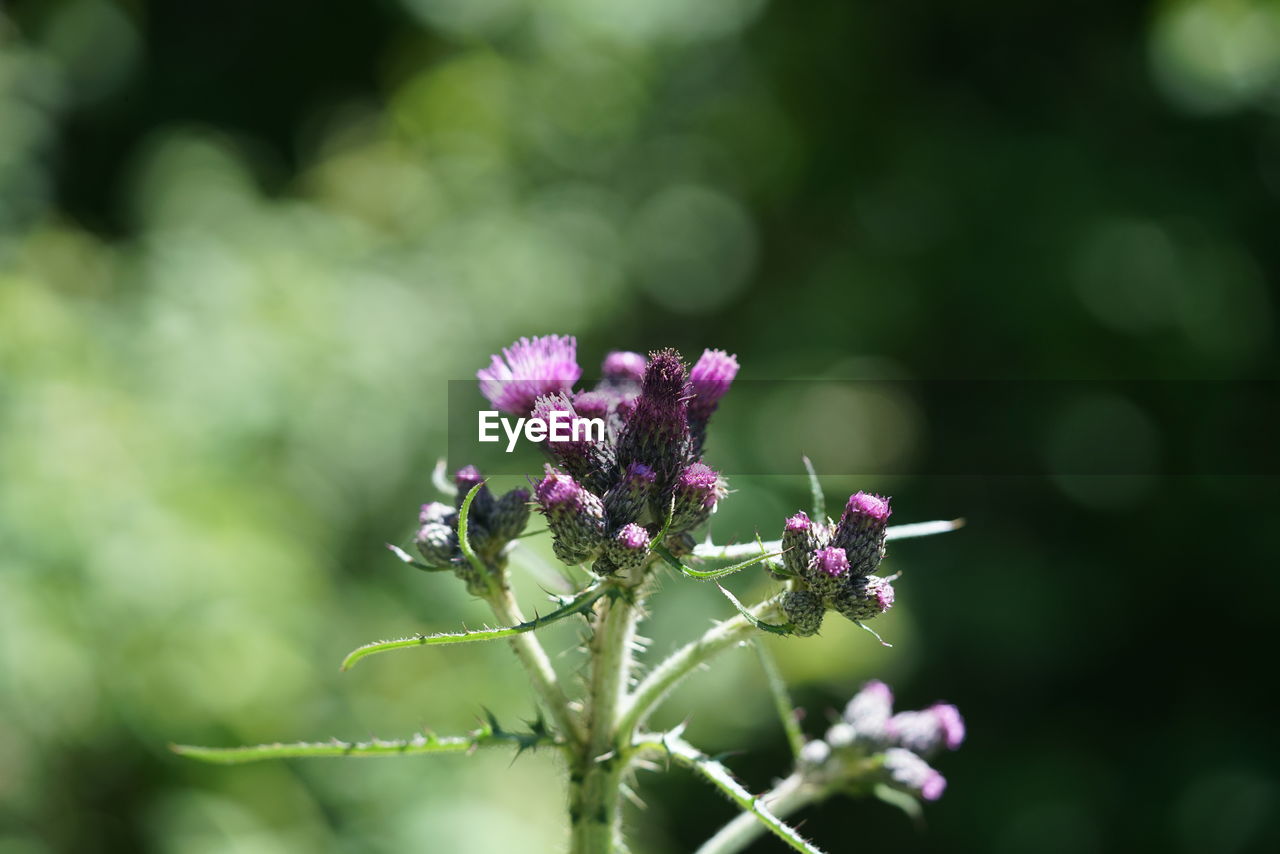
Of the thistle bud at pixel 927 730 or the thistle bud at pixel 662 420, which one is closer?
the thistle bud at pixel 662 420

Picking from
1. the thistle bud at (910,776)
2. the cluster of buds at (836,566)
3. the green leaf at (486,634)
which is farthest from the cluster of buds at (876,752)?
the green leaf at (486,634)

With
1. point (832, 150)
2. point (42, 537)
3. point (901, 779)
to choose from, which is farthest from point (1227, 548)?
point (42, 537)

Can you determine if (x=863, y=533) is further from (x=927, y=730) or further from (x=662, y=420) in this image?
(x=927, y=730)

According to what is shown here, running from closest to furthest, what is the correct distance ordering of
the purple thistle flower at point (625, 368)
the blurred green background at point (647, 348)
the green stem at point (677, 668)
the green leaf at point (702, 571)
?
the green leaf at point (702, 571), the green stem at point (677, 668), the purple thistle flower at point (625, 368), the blurred green background at point (647, 348)

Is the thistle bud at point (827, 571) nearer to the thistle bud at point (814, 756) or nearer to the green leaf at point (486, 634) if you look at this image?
the green leaf at point (486, 634)

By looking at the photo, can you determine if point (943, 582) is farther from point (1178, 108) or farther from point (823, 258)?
point (1178, 108)

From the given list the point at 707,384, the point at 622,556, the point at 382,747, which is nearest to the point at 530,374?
the point at 707,384
